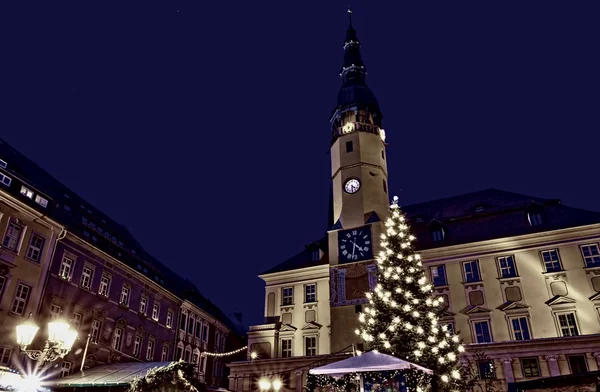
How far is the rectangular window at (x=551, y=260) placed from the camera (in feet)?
96.2

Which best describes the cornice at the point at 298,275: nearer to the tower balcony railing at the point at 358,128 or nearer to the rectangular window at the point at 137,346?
the rectangular window at the point at 137,346

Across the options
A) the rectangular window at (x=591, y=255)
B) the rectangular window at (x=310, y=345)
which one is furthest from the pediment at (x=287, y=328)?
the rectangular window at (x=591, y=255)

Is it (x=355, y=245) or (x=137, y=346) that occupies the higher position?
(x=355, y=245)

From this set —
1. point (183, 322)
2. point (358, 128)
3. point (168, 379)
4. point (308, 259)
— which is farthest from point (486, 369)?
point (183, 322)

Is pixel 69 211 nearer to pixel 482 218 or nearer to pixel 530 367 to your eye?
pixel 482 218

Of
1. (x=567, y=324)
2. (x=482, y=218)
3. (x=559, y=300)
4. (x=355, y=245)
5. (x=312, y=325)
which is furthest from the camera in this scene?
(x=482, y=218)

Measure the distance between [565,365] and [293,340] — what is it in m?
18.2

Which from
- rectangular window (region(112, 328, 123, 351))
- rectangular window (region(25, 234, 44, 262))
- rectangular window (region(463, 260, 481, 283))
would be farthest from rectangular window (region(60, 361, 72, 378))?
rectangular window (region(463, 260, 481, 283))

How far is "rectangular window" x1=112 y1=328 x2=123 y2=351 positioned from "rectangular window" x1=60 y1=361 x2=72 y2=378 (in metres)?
3.99

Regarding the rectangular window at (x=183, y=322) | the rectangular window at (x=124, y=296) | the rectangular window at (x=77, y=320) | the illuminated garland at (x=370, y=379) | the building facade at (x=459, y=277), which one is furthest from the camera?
the rectangular window at (x=183, y=322)

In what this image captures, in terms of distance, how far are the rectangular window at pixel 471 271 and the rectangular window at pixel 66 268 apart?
26455mm

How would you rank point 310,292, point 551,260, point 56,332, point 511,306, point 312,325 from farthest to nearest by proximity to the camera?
point 310,292 < point 312,325 < point 551,260 < point 511,306 < point 56,332

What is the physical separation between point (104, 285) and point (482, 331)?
2585 cm

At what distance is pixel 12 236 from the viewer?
23.4m
